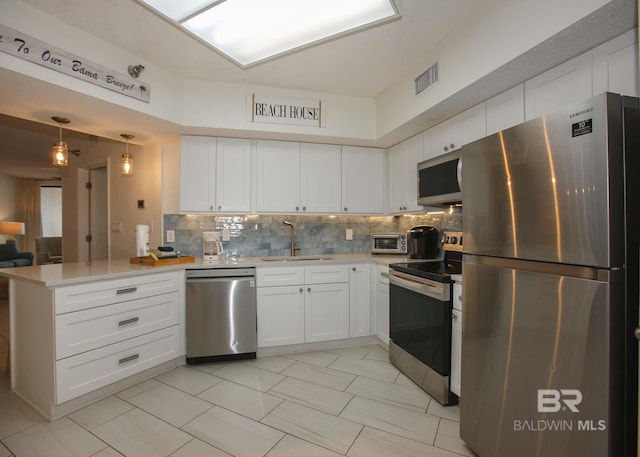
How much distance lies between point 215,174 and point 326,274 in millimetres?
1514

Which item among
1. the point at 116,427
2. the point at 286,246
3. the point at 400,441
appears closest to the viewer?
the point at 400,441

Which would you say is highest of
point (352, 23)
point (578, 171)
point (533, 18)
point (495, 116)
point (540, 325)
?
point (352, 23)

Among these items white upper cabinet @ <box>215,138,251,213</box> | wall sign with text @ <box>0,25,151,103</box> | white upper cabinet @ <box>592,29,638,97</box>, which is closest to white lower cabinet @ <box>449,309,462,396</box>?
white upper cabinet @ <box>592,29,638,97</box>

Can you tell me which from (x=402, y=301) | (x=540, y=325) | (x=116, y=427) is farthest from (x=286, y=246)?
(x=540, y=325)

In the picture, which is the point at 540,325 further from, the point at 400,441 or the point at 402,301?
the point at 402,301

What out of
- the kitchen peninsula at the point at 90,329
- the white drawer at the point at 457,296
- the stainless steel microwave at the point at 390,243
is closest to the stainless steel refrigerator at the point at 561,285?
the white drawer at the point at 457,296

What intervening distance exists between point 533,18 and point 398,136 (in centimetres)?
162

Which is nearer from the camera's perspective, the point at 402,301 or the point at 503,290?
Result: the point at 503,290

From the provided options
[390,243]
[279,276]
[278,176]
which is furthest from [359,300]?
[278,176]

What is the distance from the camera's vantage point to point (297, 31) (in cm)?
207

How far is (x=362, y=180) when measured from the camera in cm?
355

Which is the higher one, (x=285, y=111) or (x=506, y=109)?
(x=285, y=111)

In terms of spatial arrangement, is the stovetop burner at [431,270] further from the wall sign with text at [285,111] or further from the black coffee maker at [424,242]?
the wall sign with text at [285,111]

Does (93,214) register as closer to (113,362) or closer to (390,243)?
(113,362)
